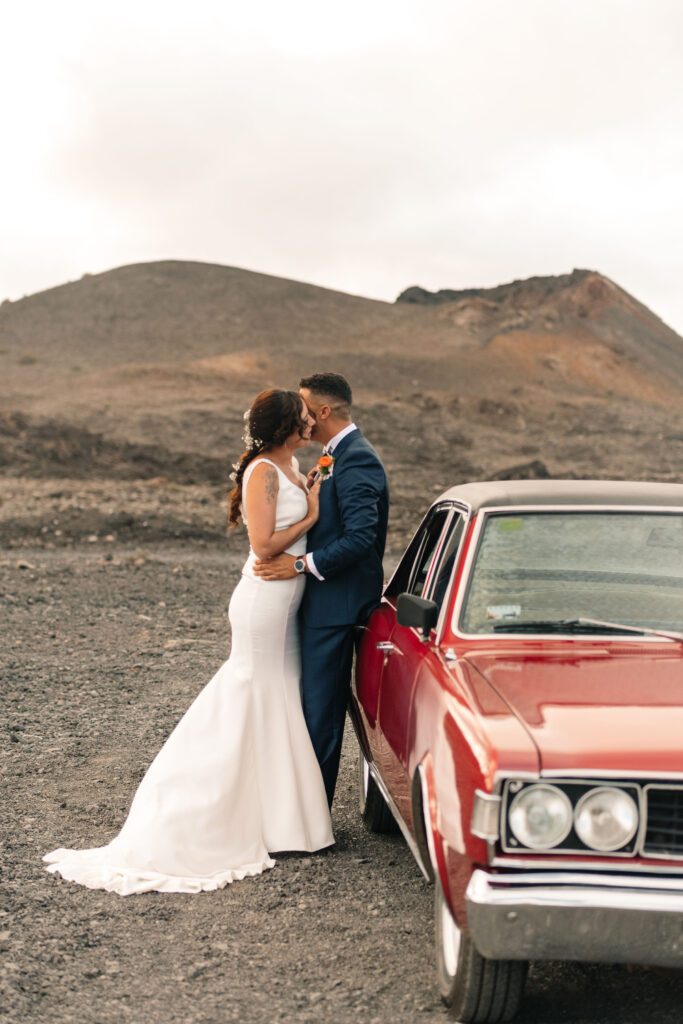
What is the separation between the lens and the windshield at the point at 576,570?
4023 millimetres

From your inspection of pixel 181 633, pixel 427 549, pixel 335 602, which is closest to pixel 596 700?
pixel 427 549

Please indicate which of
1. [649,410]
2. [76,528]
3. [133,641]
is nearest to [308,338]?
[649,410]

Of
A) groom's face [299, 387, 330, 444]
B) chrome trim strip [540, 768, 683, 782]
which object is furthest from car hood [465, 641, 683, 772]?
groom's face [299, 387, 330, 444]

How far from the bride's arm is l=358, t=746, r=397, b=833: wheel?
115cm

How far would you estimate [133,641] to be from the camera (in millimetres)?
10766

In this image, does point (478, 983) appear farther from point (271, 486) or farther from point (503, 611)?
point (271, 486)

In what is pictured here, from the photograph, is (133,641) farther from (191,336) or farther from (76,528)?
(191,336)

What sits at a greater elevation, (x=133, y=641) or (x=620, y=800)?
(x=620, y=800)

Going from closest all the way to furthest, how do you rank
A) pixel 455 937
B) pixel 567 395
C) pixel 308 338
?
pixel 455 937, pixel 567 395, pixel 308 338

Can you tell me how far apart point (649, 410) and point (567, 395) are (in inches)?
197

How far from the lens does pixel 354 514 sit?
5035mm

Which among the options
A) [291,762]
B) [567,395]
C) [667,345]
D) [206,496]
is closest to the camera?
[291,762]

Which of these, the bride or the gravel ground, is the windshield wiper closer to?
the gravel ground

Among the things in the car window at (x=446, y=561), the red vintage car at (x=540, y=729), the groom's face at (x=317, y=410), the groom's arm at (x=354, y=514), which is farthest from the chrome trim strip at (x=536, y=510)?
the groom's face at (x=317, y=410)
